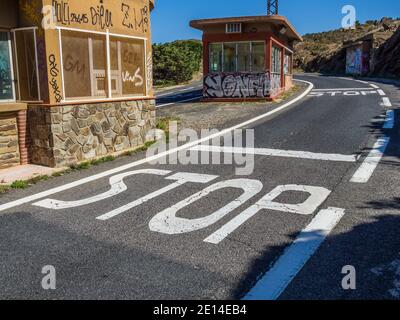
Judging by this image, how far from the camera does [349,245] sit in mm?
4367

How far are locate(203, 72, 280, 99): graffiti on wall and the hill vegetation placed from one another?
18322mm

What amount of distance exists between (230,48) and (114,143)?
12.7 meters

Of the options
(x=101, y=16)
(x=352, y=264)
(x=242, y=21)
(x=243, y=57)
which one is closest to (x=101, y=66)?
(x=101, y=16)

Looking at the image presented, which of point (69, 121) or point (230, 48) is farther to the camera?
point (230, 48)

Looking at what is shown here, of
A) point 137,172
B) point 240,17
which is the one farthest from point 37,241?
point 240,17

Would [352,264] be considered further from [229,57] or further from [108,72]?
[229,57]

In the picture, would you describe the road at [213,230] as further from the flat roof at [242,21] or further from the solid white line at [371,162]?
the flat roof at [242,21]

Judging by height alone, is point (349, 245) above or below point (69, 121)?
below

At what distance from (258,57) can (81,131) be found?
13.5 meters

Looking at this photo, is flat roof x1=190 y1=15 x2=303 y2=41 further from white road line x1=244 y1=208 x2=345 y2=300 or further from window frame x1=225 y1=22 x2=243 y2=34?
white road line x1=244 y1=208 x2=345 y2=300

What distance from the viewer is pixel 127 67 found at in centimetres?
1023

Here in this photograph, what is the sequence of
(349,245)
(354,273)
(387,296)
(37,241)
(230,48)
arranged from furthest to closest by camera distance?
(230,48), (37,241), (349,245), (354,273), (387,296)

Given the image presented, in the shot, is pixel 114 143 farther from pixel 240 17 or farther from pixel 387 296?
pixel 240 17

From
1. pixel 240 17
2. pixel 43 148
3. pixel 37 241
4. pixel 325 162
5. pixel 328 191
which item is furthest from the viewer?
pixel 240 17
